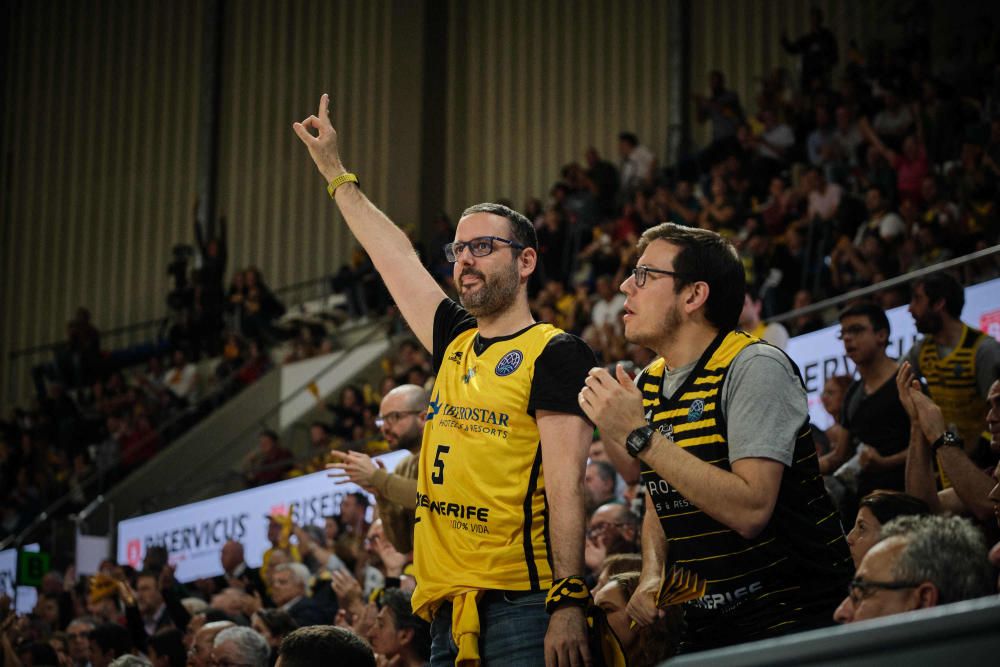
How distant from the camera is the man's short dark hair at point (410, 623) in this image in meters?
4.58

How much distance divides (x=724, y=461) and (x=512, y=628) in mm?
634

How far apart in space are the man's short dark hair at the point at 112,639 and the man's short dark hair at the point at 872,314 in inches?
159

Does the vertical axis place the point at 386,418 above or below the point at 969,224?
below

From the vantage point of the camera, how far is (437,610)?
3029 millimetres

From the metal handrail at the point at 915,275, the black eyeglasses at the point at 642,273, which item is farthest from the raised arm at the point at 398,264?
the metal handrail at the point at 915,275

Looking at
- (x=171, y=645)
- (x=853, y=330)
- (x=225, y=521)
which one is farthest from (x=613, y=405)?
(x=225, y=521)

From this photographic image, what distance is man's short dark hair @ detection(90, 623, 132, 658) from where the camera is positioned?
6453 millimetres

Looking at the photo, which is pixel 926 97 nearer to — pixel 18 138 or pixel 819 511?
pixel 819 511

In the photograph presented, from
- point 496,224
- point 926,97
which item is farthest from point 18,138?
point 496,224

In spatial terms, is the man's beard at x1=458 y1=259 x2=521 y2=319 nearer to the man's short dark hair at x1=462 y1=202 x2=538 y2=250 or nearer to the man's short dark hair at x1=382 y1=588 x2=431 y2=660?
the man's short dark hair at x1=462 y1=202 x2=538 y2=250

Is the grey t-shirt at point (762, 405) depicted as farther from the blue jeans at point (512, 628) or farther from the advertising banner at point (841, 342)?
the advertising banner at point (841, 342)

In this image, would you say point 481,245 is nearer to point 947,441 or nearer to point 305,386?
point 947,441

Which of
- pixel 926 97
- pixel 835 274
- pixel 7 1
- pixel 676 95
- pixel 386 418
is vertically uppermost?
pixel 7 1

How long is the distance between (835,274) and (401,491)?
5.72 meters
